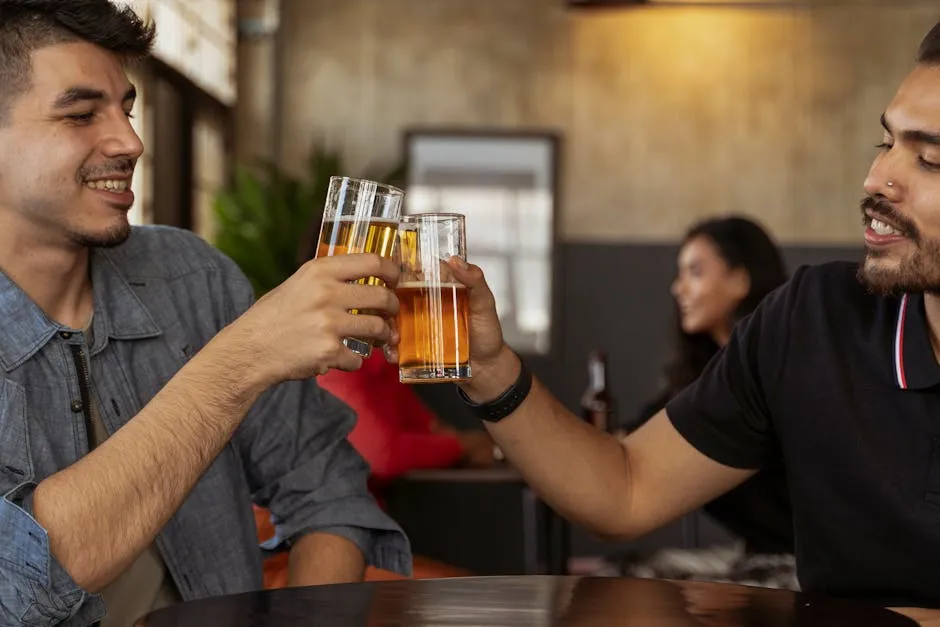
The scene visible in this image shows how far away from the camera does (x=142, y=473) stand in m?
1.42

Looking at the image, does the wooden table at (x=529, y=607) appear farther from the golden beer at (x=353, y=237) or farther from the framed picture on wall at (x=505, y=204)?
the framed picture on wall at (x=505, y=204)

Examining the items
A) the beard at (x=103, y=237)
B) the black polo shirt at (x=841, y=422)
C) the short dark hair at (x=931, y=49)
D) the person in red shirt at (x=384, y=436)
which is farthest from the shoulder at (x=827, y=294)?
the person in red shirt at (x=384, y=436)

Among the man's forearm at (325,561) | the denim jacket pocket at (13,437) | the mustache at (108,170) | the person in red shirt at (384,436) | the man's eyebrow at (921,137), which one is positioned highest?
the man's eyebrow at (921,137)

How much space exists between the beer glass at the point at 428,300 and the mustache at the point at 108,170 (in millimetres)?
511

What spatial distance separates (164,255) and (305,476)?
40cm

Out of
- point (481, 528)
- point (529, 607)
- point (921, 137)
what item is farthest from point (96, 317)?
point (481, 528)

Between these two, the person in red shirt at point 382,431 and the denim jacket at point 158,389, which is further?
the person in red shirt at point 382,431

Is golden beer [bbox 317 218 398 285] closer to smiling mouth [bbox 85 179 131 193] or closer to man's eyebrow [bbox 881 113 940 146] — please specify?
smiling mouth [bbox 85 179 131 193]

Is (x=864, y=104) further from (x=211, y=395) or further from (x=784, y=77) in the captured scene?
(x=211, y=395)

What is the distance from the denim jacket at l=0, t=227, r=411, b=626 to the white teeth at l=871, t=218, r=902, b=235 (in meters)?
0.82

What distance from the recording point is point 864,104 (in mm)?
7125

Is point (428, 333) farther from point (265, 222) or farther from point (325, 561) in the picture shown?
point (265, 222)

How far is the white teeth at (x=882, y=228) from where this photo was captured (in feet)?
5.83

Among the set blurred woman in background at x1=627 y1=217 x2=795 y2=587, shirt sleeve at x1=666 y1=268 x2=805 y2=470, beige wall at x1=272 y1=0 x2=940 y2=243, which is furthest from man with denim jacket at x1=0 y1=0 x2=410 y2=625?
beige wall at x1=272 y1=0 x2=940 y2=243
